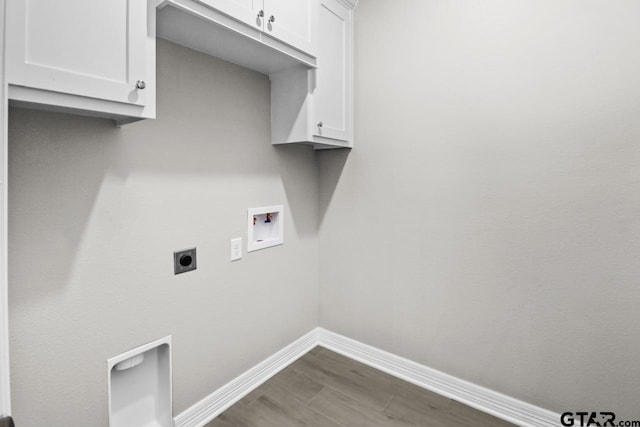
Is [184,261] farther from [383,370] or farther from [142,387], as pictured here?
[383,370]

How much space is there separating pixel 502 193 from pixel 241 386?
1.86 meters

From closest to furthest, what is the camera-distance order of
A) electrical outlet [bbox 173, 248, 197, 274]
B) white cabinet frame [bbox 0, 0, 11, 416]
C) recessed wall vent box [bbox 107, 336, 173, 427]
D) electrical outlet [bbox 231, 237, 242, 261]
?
white cabinet frame [bbox 0, 0, 11, 416] → recessed wall vent box [bbox 107, 336, 173, 427] → electrical outlet [bbox 173, 248, 197, 274] → electrical outlet [bbox 231, 237, 242, 261]

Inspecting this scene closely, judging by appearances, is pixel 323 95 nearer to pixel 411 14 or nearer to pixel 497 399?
pixel 411 14

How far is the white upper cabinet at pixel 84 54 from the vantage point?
856mm

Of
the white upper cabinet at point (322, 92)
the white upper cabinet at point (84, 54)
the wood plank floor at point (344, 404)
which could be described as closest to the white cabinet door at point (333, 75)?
the white upper cabinet at point (322, 92)

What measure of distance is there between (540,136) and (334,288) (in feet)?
5.27

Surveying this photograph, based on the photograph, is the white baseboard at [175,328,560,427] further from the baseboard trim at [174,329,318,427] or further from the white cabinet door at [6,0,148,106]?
the white cabinet door at [6,0,148,106]

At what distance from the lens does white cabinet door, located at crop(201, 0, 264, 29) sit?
125 cm

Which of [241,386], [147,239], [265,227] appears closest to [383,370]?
[241,386]

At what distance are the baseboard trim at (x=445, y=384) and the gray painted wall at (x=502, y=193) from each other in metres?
0.05

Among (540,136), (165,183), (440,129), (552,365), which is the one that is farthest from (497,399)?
(165,183)

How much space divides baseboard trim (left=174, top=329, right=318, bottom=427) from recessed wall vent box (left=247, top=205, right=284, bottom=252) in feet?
2.53

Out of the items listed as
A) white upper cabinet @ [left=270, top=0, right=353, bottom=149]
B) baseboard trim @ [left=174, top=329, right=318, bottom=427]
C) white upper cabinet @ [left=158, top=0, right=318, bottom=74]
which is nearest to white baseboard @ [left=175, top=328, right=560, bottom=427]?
baseboard trim @ [left=174, top=329, right=318, bottom=427]

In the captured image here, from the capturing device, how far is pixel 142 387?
149 cm
